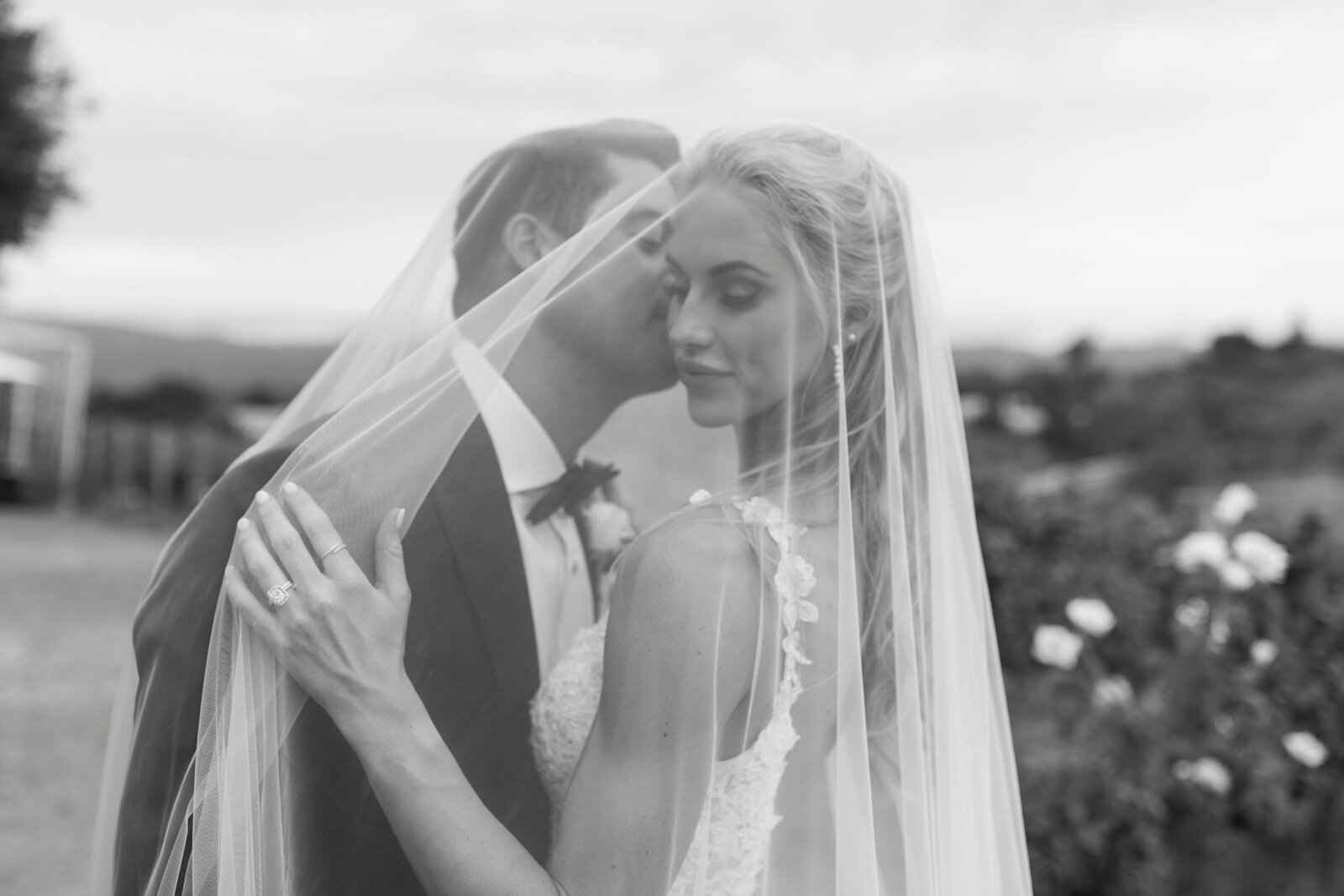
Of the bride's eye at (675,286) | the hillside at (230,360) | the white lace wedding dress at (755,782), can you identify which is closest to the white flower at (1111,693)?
the hillside at (230,360)

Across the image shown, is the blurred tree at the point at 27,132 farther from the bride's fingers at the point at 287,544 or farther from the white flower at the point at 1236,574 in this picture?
the bride's fingers at the point at 287,544

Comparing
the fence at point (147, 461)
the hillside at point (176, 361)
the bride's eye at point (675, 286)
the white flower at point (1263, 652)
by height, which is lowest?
the fence at point (147, 461)

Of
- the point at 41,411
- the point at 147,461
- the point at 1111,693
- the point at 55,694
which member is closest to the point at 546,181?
the point at 1111,693

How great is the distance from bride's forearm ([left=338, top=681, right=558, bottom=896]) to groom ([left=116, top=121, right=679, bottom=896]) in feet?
0.62

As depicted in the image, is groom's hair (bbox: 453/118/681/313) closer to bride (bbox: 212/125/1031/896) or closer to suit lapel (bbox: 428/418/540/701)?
bride (bbox: 212/125/1031/896)

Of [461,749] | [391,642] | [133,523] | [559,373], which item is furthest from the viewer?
[133,523]

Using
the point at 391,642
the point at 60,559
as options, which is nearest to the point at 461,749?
the point at 391,642

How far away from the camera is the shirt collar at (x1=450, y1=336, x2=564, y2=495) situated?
1911mm

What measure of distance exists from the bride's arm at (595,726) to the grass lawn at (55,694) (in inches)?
55.8

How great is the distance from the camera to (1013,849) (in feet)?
6.65

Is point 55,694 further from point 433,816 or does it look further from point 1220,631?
point 433,816

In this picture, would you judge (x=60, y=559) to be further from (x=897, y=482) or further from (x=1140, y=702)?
(x=897, y=482)

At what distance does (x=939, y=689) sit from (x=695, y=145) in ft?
3.25

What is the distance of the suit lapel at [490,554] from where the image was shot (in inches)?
73.1
